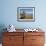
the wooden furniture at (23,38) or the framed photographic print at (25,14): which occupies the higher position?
→ the framed photographic print at (25,14)

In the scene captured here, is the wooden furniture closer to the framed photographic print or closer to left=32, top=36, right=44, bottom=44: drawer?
left=32, top=36, right=44, bottom=44: drawer

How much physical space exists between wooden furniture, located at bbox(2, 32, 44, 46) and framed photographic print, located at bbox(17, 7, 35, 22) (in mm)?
671

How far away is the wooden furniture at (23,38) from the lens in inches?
146

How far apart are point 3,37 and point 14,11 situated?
3.27ft

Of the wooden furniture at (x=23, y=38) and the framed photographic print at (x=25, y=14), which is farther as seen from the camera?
the framed photographic print at (x=25, y=14)

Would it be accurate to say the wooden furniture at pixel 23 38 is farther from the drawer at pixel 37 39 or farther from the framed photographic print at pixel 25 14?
the framed photographic print at pixel 25 14

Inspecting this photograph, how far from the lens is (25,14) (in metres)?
4.24

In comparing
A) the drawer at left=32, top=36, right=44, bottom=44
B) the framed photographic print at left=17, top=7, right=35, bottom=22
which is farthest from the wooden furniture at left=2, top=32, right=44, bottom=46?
the framed photographic print at left=17, top=7, right=35, bottom=22

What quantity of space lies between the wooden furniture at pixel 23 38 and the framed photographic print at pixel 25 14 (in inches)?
26.4

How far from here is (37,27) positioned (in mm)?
4266

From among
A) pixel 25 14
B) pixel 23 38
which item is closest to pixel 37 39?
pixel 23 38

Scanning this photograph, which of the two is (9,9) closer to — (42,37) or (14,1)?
(14,1)

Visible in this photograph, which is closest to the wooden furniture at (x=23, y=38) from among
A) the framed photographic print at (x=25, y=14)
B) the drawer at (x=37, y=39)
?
the drawer at (x=37, y=39)

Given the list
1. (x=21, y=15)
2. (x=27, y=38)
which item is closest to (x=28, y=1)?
(x=21, y=15)
